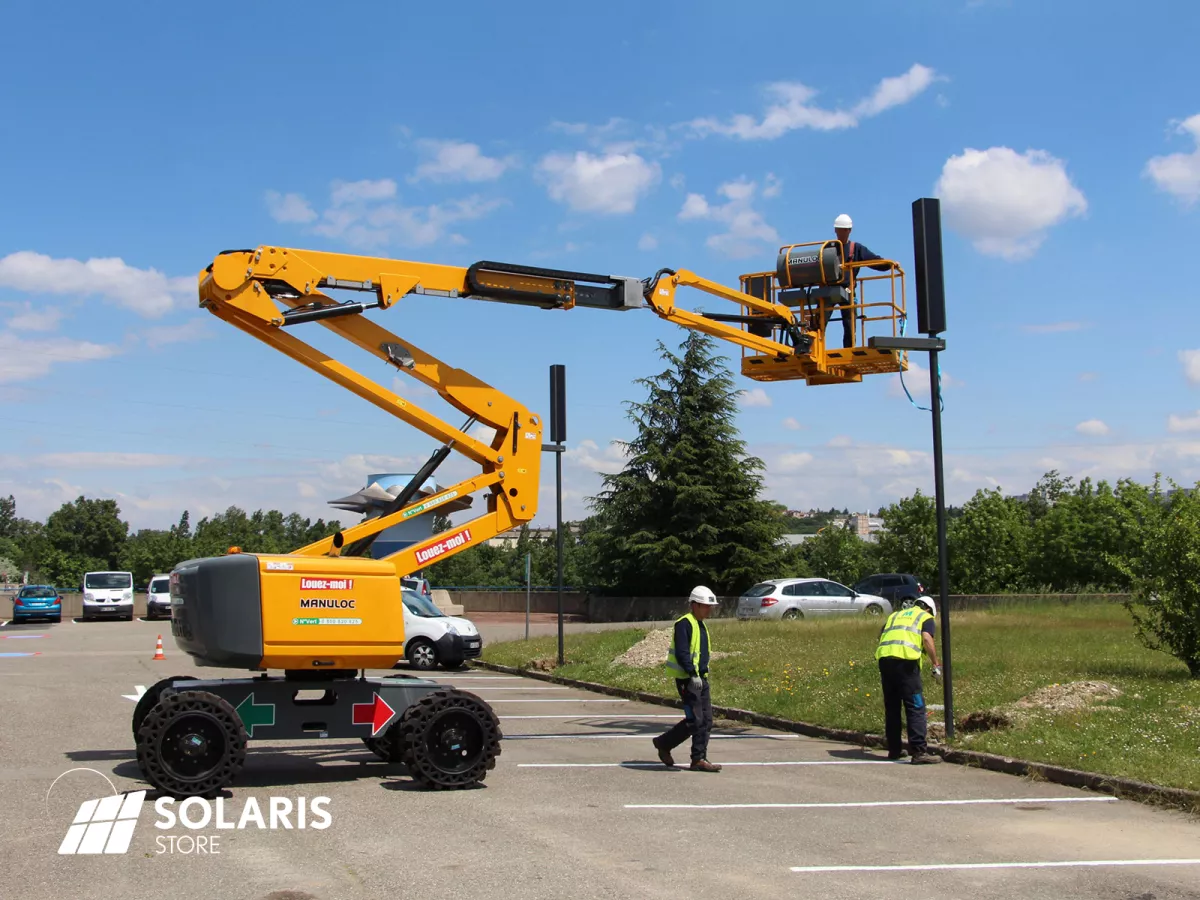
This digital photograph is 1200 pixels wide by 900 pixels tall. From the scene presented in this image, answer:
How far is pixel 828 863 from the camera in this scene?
7527 mm

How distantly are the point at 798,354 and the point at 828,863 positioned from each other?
7683 millimetres

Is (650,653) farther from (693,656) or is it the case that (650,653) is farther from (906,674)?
(693,656)

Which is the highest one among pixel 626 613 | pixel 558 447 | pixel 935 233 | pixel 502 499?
pixel 935 233

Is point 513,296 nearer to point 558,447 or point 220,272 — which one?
point 220,272

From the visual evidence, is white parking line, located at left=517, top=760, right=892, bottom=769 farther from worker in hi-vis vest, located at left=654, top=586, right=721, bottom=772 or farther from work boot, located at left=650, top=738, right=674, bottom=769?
worker in hi-vis vest, located at left=654, top=586, right=721, bottom=772

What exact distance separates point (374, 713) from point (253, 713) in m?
1.03

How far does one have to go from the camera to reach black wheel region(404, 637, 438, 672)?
76.2 feet

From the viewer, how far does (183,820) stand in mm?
8680

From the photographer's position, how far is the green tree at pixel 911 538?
49125 mm

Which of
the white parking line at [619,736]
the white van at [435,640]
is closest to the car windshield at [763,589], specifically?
the white van at [435,640]

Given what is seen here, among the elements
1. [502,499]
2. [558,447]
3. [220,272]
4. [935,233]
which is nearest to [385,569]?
[502,499]

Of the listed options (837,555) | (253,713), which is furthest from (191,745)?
(837,555)

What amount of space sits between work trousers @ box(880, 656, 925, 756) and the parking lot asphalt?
298 mm

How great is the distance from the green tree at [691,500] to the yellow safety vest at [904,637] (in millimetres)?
34986
